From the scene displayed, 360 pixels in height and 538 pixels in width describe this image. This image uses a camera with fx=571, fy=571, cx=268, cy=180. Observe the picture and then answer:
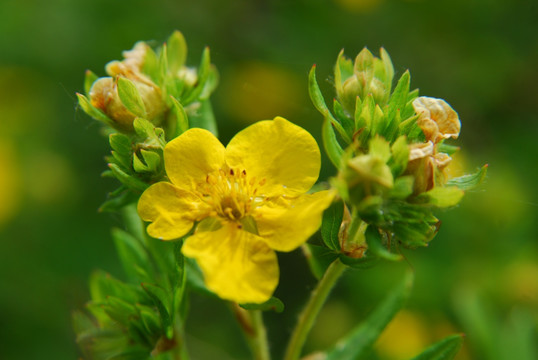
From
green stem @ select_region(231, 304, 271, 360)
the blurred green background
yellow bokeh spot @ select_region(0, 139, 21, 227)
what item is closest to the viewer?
green stem @ select_region(231, 304, 271, 360)

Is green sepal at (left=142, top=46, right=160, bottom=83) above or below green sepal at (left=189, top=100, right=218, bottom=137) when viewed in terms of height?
above

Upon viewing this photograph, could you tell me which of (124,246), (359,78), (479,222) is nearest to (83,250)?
(124,246)

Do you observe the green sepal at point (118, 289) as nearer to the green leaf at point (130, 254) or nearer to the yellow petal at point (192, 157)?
the green leaf at point (130, 254)

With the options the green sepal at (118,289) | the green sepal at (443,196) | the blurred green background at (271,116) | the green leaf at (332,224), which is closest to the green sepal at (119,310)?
the green sepal at (118,289)

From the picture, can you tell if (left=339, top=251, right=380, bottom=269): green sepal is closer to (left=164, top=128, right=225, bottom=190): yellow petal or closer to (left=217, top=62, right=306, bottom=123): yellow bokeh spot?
(left=164, top=128, right=225, bottom=190): yellow petal

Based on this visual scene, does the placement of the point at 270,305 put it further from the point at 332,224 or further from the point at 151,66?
the point at 151,66

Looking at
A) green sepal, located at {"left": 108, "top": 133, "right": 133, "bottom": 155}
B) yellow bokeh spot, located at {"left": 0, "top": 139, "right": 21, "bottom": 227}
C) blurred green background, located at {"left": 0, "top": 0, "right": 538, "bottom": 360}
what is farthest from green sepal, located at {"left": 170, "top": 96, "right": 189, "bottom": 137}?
yellow bokeh spot, located at {"left": 0, "top": 139, "right": 21, "bottom": 227}
